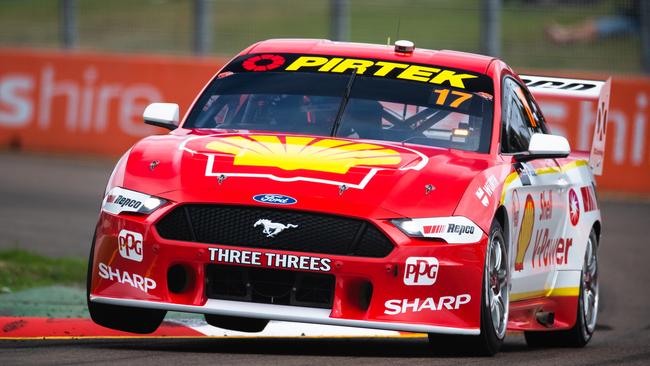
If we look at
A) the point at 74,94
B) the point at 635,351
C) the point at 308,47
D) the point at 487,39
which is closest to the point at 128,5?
the point at 74,94

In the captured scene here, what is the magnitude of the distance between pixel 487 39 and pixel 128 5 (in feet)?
17.8

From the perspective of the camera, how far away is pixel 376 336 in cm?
927

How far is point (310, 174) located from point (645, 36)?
45.8 ft

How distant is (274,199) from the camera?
23.3ft

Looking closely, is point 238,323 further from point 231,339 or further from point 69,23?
point 69,23

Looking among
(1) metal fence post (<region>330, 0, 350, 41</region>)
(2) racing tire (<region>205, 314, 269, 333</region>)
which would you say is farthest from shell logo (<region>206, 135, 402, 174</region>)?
(1) metal fence post (<region>330, 0, 350, 41</region>)

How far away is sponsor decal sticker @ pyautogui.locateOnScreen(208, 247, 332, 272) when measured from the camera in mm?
7027

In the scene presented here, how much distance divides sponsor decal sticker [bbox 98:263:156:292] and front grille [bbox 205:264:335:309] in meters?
0.29

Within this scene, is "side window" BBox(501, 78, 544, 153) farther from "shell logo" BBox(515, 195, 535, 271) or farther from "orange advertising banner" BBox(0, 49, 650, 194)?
"orange advertising banner" BBox(0, 49, 650, 194)

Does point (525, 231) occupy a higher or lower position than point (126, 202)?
lower

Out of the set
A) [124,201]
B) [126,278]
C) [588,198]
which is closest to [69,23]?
[588,198]

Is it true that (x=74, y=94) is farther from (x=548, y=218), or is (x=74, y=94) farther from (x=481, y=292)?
(x=481, y=292)

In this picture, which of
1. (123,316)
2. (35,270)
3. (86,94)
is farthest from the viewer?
(86,94)

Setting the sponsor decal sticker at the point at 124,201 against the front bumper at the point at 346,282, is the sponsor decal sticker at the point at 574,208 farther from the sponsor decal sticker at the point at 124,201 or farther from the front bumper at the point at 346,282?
the sponsor decal sticker at the point at 124,201
